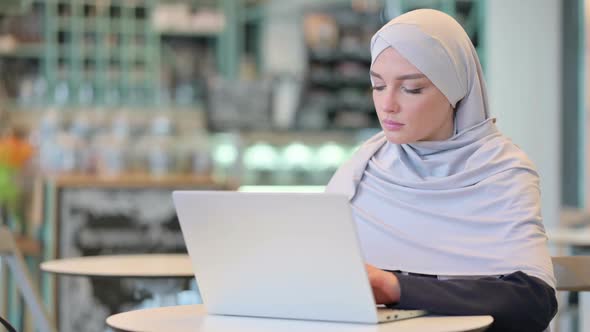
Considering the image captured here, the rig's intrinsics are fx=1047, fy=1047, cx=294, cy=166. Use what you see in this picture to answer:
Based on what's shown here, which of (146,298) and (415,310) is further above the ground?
(415,310)

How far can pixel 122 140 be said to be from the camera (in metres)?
5.16

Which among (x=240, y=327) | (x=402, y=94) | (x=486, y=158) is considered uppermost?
(x=402, y=94)

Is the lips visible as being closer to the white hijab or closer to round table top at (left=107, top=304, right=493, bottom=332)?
the white hijab

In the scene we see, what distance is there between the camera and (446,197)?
163cm

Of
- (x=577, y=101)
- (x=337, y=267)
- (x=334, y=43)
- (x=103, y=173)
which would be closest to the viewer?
(x=337, y=267)

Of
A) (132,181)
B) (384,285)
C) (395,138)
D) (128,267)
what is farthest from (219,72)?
(384,285)

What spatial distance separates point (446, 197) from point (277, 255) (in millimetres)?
347

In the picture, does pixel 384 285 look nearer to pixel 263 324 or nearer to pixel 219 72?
pixel 263 324

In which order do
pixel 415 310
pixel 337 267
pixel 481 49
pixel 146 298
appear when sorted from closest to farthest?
pixel 337 267
pixel 415 310
pixel 146 298
pixel 481 49

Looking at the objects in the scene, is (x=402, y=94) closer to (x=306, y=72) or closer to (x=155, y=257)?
(x=155, y=257)

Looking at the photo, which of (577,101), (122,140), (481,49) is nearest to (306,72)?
(481,49)

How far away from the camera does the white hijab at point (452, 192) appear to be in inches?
61.7

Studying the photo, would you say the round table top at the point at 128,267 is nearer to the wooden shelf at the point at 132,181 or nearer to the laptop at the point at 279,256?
the laptop at the point at 279,256

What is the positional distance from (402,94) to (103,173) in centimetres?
337
